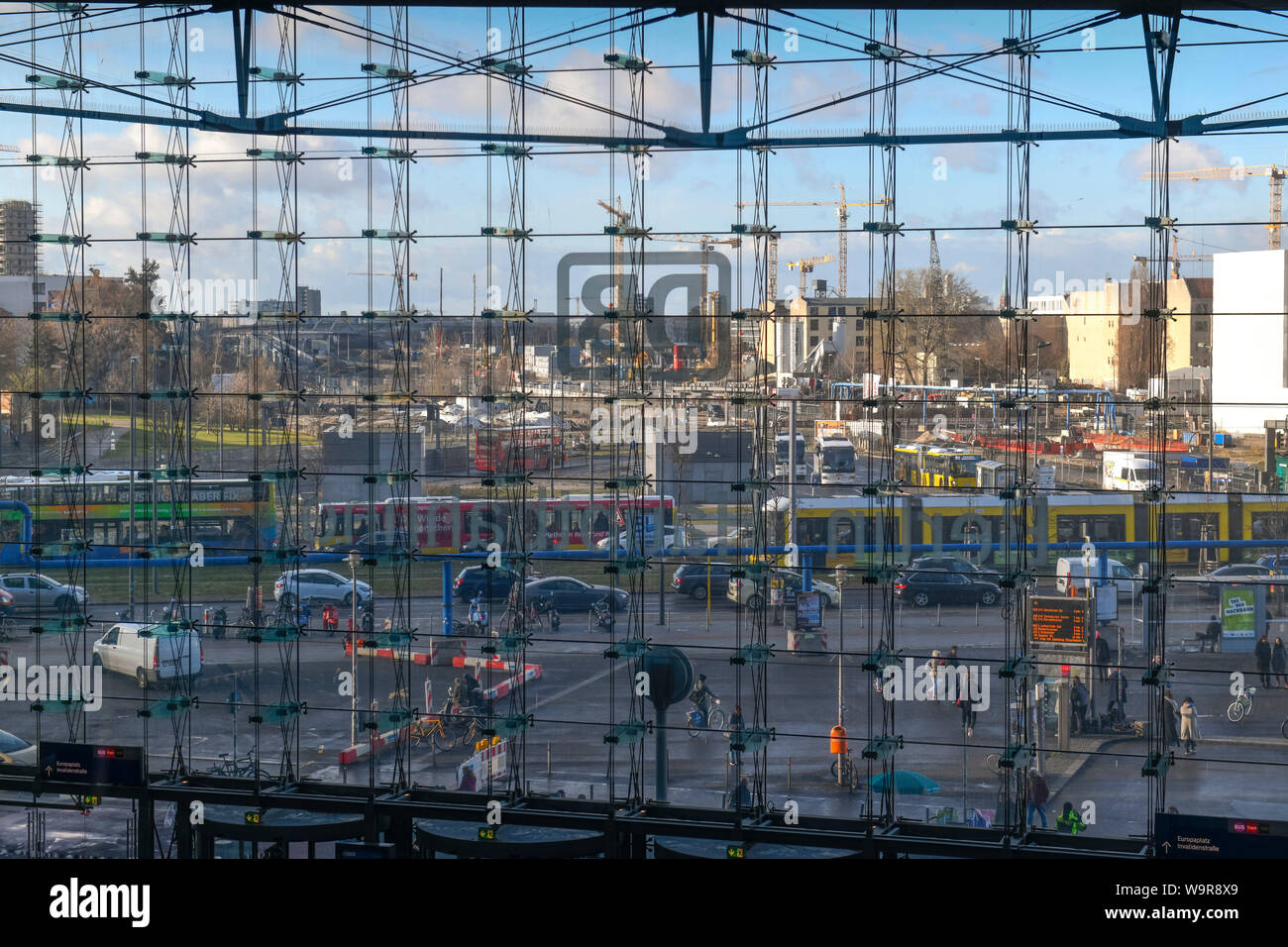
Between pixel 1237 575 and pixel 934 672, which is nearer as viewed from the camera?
pixel 934 672

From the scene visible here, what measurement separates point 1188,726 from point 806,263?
3.20 m

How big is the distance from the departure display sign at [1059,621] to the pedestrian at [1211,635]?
95 cm

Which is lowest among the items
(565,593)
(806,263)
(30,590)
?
(30,590)

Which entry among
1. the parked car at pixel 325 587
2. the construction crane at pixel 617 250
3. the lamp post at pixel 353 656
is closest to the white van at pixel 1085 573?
the construction crane at pixel 617 250

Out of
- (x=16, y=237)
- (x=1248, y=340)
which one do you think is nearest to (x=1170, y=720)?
(x=1248, y=340)

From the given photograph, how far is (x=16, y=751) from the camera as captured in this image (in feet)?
27.6

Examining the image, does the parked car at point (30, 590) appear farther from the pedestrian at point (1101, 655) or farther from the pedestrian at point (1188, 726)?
the pedestrian at point (1188, 726)

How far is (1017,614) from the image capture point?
7496mm

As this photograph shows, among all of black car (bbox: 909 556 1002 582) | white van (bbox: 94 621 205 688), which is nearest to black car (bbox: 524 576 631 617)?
black car (bbox: 909 556 1002 582)

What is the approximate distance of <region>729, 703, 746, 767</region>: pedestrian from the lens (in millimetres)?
7336

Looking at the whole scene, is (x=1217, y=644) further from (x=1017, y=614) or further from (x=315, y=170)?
(x=315, y=170)

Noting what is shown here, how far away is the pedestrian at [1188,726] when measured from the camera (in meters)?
7.44

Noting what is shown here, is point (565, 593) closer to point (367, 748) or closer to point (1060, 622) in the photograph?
point (367, 748)

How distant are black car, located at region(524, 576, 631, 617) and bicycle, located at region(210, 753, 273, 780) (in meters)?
1.77
